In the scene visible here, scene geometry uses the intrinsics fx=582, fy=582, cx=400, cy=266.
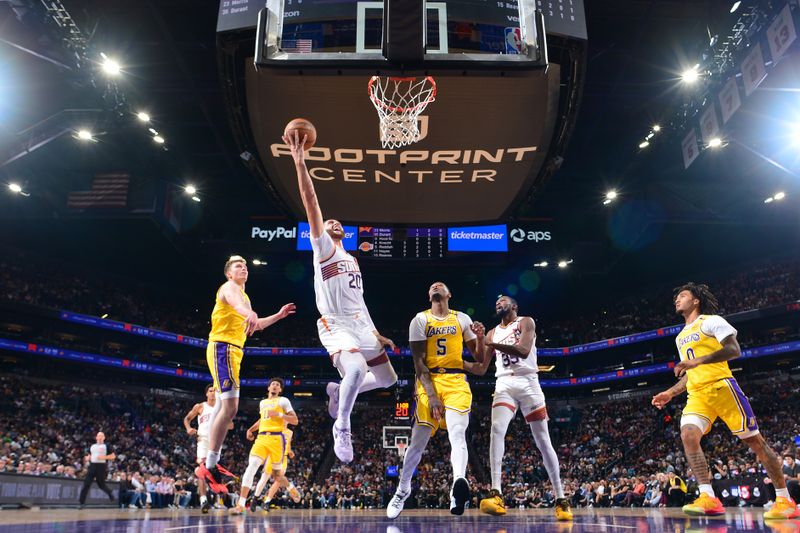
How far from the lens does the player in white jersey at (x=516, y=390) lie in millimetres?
6344

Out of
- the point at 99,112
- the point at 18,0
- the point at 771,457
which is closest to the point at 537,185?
the point at 771,457

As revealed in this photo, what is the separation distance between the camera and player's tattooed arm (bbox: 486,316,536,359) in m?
6.29

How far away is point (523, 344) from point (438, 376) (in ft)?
3.63

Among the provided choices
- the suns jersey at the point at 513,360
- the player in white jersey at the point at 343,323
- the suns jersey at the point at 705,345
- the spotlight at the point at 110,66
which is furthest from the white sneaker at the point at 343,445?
the spotlight at the point at 110,66

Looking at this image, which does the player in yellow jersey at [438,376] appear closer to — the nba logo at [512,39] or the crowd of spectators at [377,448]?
the nba logo at [512,39]

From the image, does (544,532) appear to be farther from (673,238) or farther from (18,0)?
(673,238)

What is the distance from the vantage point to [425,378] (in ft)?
19.2

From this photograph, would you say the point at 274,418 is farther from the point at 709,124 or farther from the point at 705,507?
the point at 709,124

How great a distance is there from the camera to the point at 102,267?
31750 mm

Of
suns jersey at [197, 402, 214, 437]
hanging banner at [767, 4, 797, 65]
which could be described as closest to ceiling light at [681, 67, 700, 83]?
hanging banner at [767, 4, 797, 65]

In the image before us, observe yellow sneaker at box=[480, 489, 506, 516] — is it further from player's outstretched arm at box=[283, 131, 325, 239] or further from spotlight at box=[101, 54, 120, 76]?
spotlight at box=[101, 54, 120, 76]

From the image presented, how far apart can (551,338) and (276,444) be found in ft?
92.0

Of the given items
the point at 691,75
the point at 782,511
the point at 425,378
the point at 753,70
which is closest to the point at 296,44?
the point at 425,378

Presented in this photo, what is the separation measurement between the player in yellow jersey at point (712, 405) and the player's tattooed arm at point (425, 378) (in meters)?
2.27
